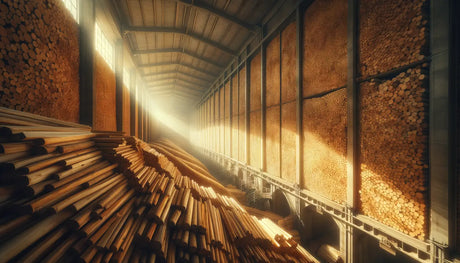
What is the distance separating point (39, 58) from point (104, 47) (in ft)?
14.2

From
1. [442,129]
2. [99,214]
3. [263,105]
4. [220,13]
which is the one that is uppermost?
[220,13]

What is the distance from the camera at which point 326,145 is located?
478 cm

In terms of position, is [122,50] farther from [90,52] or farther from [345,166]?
[345,166]

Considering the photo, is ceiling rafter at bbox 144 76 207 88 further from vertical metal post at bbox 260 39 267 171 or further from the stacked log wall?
the stacked log wall

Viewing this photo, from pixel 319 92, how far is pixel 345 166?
6.98 feet

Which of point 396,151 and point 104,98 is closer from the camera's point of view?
point 396,151

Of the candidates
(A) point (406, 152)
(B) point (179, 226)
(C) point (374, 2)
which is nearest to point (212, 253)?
(B) point (179, 226)

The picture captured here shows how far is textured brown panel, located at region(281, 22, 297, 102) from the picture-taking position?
6133mm

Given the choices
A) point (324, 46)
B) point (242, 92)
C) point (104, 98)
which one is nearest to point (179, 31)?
point (242, 92)

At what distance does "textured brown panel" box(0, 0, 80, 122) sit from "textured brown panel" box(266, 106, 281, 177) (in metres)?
6.72

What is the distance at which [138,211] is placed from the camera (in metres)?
3.08

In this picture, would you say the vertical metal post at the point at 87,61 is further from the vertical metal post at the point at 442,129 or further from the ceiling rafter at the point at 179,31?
Answer: the vertical metal post at the point at 442,129

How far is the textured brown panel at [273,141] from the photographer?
23.1 feet

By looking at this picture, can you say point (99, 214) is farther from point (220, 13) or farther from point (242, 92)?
point (242, 92)
